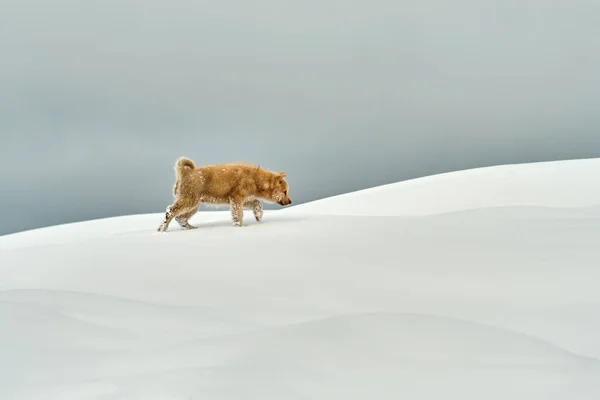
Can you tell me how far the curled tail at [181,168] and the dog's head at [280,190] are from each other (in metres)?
1.06

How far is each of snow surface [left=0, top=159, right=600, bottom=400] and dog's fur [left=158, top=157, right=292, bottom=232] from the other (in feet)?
3.59

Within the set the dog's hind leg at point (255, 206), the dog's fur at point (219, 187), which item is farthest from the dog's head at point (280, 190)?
the dog's hind leg at point (255, 206)

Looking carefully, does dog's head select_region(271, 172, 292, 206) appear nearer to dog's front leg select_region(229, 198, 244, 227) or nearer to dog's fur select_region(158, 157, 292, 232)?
dog's fur select_region(158, 157, 292, 232)

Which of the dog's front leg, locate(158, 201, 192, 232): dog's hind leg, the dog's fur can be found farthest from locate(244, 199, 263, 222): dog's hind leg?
locate(158, 201, 192, 232): dog's hind leg

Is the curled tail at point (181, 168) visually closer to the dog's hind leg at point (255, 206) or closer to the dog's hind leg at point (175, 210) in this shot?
the dog's hind leg at point (175, 210)

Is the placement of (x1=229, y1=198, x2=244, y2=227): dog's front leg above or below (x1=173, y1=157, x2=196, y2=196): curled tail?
below

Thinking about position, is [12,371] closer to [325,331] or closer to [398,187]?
[325,331]

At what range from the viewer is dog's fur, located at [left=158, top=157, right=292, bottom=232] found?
589cm

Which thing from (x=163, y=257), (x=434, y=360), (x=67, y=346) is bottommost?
(x=434, y=360)

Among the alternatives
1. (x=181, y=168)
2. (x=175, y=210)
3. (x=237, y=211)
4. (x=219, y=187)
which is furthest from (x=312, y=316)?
(x=181, y=168)

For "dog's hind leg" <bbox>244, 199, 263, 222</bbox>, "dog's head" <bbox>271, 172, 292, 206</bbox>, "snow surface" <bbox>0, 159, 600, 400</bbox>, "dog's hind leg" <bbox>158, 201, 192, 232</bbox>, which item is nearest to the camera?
"snow surface" <bbox>0, 159, 600, 400</bbox>

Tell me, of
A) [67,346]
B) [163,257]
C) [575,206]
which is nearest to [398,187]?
[575,206]

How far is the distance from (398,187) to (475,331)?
5901mm

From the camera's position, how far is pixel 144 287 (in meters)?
3.38
